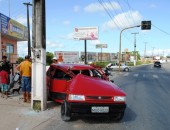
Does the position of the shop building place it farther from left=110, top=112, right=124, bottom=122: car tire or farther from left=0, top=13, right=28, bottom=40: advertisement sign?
left=110, top=112, right=124, bottom=122: car tire

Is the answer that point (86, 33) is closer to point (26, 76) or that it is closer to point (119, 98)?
point (26, 76)

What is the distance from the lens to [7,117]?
9.66 metres

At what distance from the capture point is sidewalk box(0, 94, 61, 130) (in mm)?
8672

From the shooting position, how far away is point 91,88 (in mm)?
9297

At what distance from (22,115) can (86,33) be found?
42682 millimetres

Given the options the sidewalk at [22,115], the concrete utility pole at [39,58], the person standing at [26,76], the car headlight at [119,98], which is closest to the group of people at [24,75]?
the person standing at [26,76]

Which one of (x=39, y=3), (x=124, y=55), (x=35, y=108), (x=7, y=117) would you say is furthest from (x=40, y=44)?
(x=124, y=55)

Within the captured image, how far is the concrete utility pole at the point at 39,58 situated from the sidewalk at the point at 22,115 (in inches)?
15.0

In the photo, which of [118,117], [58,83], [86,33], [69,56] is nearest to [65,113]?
[118,117]

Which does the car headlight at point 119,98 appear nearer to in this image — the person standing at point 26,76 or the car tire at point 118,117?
the car tire at point 118,117

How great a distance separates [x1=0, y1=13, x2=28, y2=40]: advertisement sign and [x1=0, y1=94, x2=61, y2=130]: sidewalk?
40.7ft

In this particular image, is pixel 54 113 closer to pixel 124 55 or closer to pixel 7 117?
pixel 7 117

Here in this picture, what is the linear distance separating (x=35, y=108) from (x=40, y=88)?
26.6 inches

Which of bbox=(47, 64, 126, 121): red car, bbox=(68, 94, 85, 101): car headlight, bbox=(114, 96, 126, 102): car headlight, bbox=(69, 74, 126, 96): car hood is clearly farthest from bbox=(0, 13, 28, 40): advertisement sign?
bbox=(114, 96, 126, 102): car headlight
